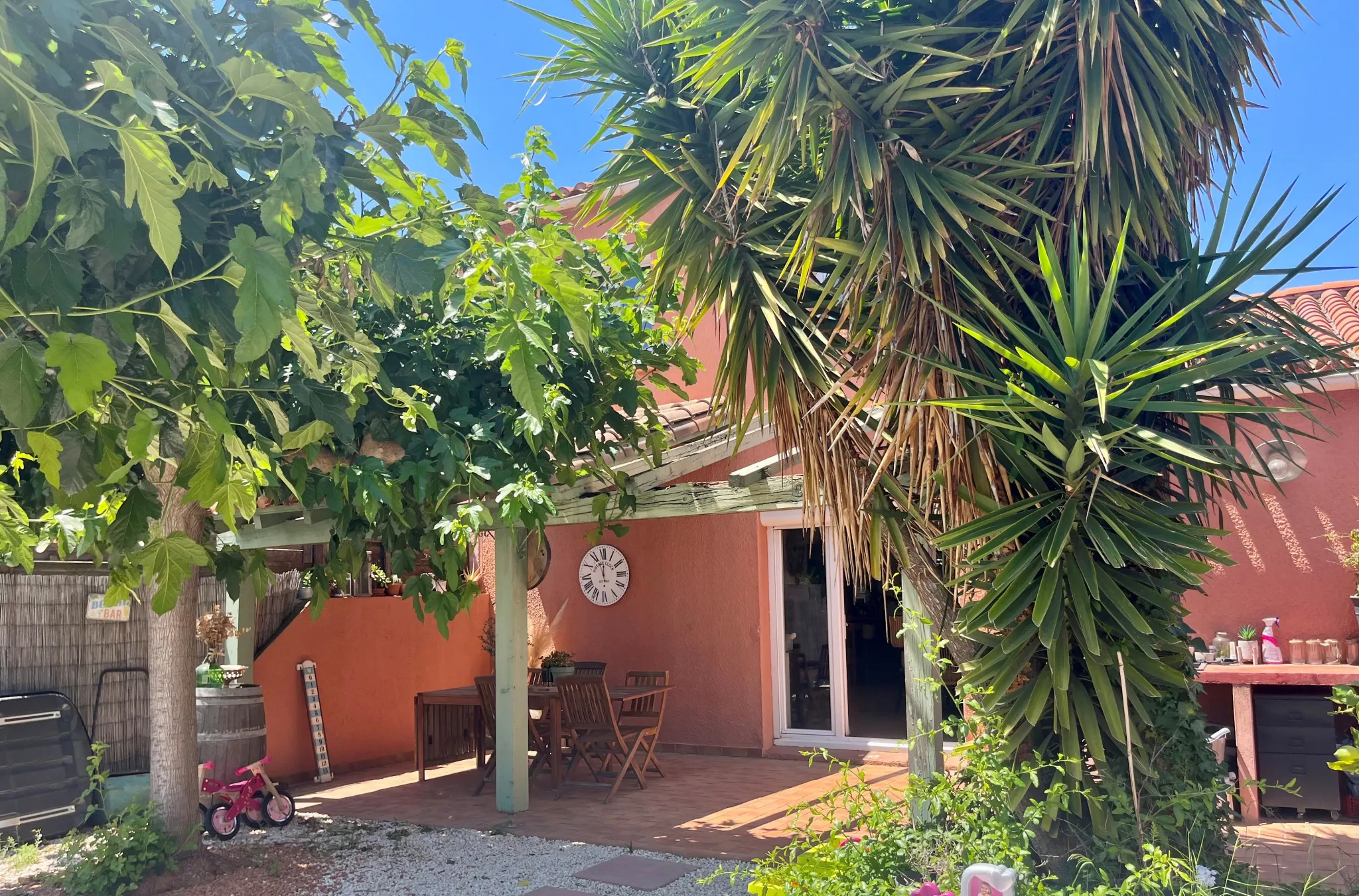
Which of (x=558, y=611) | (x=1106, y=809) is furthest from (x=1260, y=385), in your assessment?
(x=558, y=611)

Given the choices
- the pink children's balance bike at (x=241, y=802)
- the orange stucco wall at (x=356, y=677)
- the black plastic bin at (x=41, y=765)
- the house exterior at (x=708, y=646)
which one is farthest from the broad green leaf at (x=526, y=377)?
the orange stucco wall at (x=356, y=677)

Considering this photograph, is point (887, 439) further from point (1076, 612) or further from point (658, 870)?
point (658, 870)

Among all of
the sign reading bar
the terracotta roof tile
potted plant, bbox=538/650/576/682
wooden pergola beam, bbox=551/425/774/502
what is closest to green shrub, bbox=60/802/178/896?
the sign reading bar

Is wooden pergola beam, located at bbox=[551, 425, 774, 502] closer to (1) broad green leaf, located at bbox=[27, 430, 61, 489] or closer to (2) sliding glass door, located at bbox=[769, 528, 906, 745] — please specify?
(2) sliding glass door, located at bbox=[769, 528, 906, 745]

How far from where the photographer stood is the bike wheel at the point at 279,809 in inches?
223

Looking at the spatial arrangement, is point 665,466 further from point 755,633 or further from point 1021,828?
point 1021,828

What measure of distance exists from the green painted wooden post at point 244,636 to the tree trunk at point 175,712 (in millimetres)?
2135

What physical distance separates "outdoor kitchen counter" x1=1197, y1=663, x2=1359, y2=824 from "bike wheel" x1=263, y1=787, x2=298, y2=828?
A: 5254mm

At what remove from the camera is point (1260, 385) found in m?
3.44

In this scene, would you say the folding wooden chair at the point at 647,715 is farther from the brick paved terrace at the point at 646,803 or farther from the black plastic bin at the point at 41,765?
the black plastic bin at the point at 41,765

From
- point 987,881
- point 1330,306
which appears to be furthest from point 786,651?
point 987,881

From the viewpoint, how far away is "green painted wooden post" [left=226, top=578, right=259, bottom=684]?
7.07m

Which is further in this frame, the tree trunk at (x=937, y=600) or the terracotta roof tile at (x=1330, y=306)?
the terracotta roof tile at (x=1330, y=306)

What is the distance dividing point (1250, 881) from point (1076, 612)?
1135mm
